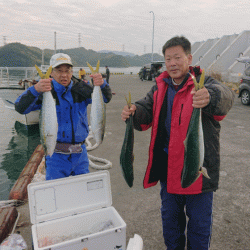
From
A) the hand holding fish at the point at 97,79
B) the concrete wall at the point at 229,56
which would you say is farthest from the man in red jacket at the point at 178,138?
the concrete wall at the point at 229,56

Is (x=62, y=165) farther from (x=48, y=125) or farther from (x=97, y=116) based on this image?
(x=97, y=116)

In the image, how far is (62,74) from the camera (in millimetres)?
2723

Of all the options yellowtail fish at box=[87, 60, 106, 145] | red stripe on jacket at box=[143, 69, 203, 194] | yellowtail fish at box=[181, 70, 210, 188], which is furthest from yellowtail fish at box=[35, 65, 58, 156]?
yellowtail fish at box=[181, 70, 210, 188]

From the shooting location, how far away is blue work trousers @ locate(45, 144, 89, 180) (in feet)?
9.04

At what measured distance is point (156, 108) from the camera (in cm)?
235

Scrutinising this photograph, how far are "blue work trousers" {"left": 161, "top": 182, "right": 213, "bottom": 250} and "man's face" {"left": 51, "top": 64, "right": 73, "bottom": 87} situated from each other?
5.58 feet

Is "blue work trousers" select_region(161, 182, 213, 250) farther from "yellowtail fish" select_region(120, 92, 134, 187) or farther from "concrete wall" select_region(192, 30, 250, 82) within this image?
"concrete wall" select_region(192, 30, 250, 82)

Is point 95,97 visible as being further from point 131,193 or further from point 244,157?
point 244,157

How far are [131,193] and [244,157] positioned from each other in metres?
3.28

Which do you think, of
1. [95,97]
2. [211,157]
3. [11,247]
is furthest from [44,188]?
[211,157]

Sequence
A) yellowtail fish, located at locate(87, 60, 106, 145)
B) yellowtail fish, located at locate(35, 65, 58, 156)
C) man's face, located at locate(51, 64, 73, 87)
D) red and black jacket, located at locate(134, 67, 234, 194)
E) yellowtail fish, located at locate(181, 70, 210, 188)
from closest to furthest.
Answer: yellowtail fish, located at locate(181, 70, 210, 188), red and black jacket, located at locate(134, 67, 234, 194), yellowtail fish, located at locate(35, 65, 58, 156), yellowtail fish, located at locate(87, 60, 106, 145), man's face, located at locate(51, 64, 73, 87)

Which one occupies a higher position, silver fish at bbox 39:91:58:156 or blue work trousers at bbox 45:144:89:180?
silver fish at bbox 39:91:58:156

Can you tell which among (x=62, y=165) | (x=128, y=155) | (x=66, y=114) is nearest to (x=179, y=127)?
(x=128, y=155)

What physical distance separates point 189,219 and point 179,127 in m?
0.99
